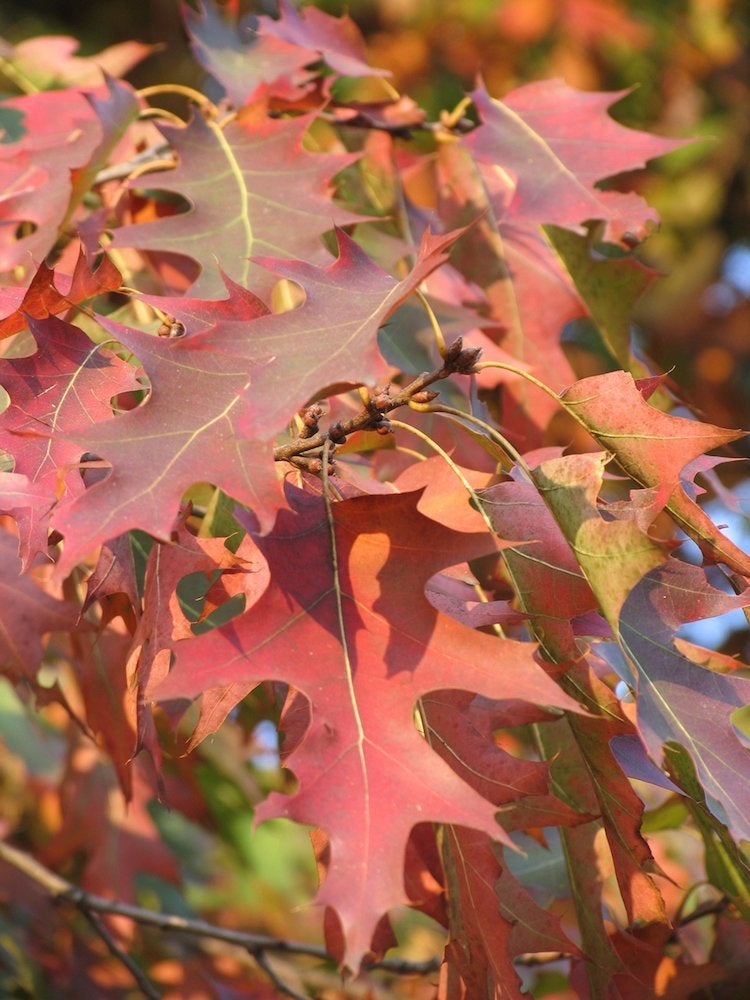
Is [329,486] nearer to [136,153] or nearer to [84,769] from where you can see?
[136,153]

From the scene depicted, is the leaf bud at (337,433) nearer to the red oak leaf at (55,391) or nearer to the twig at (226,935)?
the red oak leaf at (55,391)

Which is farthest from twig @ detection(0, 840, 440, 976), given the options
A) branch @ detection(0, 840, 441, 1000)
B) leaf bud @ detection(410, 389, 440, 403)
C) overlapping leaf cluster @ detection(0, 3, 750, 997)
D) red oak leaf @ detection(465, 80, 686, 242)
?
red oak leaf @ detection(465, 80, 686, 242)

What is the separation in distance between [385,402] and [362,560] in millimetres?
130

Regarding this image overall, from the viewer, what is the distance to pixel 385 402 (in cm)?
85

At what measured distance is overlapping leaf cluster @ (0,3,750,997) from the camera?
0.73 metres

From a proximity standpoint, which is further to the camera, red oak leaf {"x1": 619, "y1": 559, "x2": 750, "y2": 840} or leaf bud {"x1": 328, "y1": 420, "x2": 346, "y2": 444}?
leaf bud {"x1": 328, "y1": 420, "x2": 346, "y2": 444}

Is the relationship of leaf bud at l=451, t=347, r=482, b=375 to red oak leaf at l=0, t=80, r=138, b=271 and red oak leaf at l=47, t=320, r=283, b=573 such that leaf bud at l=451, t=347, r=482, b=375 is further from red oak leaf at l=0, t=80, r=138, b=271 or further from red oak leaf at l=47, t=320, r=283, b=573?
red oak leaf at l=0, t=80, r=138, b=271

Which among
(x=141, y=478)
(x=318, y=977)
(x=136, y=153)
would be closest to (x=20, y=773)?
(x=318, y=977)

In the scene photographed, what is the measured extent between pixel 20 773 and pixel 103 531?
1.80m

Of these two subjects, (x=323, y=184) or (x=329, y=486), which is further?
(x=323, y=184)

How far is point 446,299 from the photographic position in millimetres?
1257

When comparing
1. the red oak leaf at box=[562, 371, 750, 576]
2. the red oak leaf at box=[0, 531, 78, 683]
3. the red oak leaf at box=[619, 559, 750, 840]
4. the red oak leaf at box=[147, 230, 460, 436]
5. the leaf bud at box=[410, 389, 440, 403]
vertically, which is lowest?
the red oak leaf at box=[619, 559, 750, 840]

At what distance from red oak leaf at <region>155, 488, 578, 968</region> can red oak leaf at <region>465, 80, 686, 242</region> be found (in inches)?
19.8

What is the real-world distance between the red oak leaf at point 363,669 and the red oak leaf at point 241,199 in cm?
35
